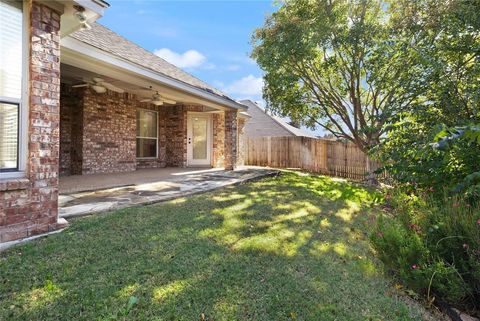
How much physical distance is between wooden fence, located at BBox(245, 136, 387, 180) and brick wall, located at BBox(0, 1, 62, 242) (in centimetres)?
1024

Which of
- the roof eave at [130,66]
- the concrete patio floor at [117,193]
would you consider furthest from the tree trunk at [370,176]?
the roof eave at [130,66]

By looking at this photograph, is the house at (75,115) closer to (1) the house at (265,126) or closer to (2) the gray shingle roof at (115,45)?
(2) the gray shingle roof at (115,45)

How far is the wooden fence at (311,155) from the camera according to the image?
12.1 metres

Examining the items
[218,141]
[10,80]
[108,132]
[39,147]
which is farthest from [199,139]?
[10,80]

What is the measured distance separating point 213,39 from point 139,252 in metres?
12.8

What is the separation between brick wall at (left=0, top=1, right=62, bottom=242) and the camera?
310 cm

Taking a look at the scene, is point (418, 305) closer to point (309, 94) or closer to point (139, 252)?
point (139, 252)

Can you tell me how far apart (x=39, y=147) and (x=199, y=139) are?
904 centimetres

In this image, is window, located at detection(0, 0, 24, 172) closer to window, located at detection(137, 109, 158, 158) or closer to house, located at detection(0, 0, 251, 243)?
house, located at detection(0, 0, 251, 243)

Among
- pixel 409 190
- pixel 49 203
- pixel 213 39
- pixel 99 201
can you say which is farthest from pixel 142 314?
pixel 213 39

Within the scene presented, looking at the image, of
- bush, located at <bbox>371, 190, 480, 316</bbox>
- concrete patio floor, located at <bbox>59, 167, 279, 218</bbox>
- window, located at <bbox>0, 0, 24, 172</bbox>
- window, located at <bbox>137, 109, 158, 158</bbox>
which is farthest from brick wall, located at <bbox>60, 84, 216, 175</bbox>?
bush, located at <bbox>371, 190, 480, 316</bbox>

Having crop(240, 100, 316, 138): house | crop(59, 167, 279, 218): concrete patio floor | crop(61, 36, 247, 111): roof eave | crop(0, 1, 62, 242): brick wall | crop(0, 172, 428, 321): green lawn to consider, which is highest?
crop(240, 100, 316, 138): house

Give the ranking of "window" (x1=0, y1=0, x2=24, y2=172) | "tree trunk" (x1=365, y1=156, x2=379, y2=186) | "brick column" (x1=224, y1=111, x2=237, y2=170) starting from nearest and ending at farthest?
1. "window" (x1=0, y1=0, x2=24, y2=172)
2. "tree trunk" (x1=365, y1=156, x2=379, y2=186)
3. "brick column" (x1=224, y1=111, x2=237, y2=170)

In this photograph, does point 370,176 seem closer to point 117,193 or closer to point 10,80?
point 117,193
